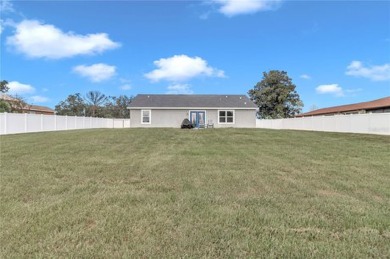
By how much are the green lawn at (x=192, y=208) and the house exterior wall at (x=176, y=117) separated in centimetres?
2394

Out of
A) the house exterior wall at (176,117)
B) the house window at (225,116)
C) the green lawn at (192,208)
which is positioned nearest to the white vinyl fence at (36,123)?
the house exterior wall at (176,117)

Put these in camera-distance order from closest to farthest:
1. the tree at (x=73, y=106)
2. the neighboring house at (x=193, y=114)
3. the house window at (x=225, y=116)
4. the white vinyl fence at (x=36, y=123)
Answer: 1. the white vinyl fence at (x=36, y=123)
2. the neighboring house at (x=193, y=114)
3. the house window at (x=225, y=116)
4. the tree at (x=73, y=106)

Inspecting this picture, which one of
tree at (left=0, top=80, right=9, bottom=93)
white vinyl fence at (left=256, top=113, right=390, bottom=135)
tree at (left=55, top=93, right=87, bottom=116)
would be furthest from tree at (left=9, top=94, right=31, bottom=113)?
white vinyl fence at (left=256, top=113, right=390, bottom=135)

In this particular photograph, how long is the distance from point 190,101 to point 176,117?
7.73ft

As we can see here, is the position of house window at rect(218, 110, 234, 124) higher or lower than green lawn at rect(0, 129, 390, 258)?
higher

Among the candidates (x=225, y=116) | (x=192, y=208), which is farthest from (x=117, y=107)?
(x=192, y=208)

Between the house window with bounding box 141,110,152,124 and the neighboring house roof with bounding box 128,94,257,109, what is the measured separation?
1.95ft

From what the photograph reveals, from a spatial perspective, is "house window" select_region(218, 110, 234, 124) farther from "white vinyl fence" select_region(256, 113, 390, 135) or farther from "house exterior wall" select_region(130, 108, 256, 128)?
"white vinyl fence" select_region(256, 113, 390, 135)

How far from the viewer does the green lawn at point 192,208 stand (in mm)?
3213

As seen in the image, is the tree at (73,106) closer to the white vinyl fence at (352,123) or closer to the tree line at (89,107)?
the tree line at (89,107)

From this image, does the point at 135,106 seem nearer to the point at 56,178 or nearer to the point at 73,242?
the point at 56,178

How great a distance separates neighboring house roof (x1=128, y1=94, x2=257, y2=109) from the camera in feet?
106

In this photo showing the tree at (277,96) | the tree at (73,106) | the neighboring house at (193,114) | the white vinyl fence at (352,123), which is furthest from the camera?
the tree at (73,106)

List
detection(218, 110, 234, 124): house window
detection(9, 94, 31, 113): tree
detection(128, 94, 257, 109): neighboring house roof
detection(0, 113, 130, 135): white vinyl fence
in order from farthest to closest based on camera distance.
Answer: detection(9, 94, 31, 113): tree < detection(128, 94, 257, 109): neighboring house roof < detection(218, 110, 234, 124): house window < detection(0, 113, 130, 135): white vinyl fence
